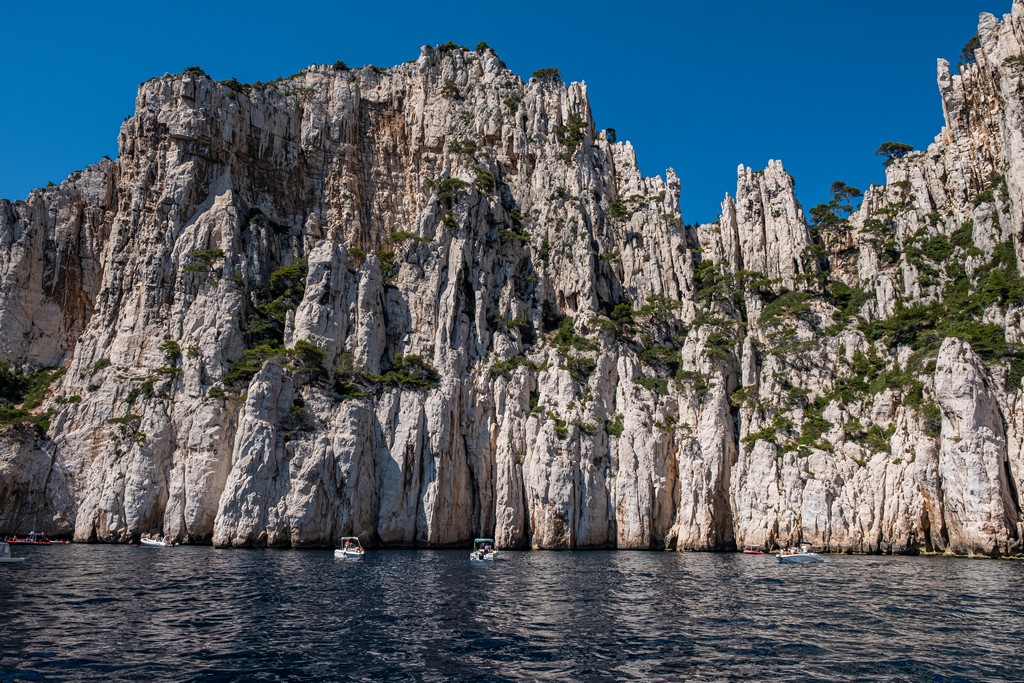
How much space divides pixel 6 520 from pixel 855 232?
100741mm

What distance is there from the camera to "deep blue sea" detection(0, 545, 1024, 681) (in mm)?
17750

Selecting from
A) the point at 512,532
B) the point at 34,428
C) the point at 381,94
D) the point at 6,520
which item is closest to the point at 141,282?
the point at 34,428

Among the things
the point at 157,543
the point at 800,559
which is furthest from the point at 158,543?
the point at 800,559

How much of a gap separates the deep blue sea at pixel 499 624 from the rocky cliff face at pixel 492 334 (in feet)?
64.9

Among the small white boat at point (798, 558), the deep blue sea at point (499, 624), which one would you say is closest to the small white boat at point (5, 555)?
the deep blue sea at point (499, 624)

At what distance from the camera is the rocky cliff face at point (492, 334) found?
62.4 m

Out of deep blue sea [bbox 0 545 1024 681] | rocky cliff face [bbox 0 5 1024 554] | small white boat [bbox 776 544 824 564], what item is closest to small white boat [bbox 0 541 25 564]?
deep blue sea [bbox 0 545 1024 681]

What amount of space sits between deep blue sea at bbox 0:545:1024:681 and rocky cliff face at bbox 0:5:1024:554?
19788 millimetres

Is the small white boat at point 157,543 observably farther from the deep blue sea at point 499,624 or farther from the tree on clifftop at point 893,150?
the tree on clifftop at point 893,150

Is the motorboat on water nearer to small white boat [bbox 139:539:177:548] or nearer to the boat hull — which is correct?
small white boat [bbox 139:539:177:548]

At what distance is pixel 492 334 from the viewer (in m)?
80.1

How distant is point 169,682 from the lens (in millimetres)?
16016

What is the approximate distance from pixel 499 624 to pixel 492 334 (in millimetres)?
56900

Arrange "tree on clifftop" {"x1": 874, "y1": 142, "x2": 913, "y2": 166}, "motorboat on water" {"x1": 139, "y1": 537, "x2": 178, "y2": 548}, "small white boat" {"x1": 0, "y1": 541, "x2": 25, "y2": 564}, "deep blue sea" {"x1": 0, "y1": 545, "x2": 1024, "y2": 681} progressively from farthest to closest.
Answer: "tree on clifftop" {"x1": 874, "y1": 142, "x2": 913, "y2": 166} < "motorboat on water" {"x1": 139, "y1": 537, "x2": 178, "y2": 548} < "small white boat" {"x1": 0, "y1": 541, "x2": 25, "y2": 564} < "deep blue sea" {"x1": 0, "y1": 545, "x2": 1024, "y2": 681}
